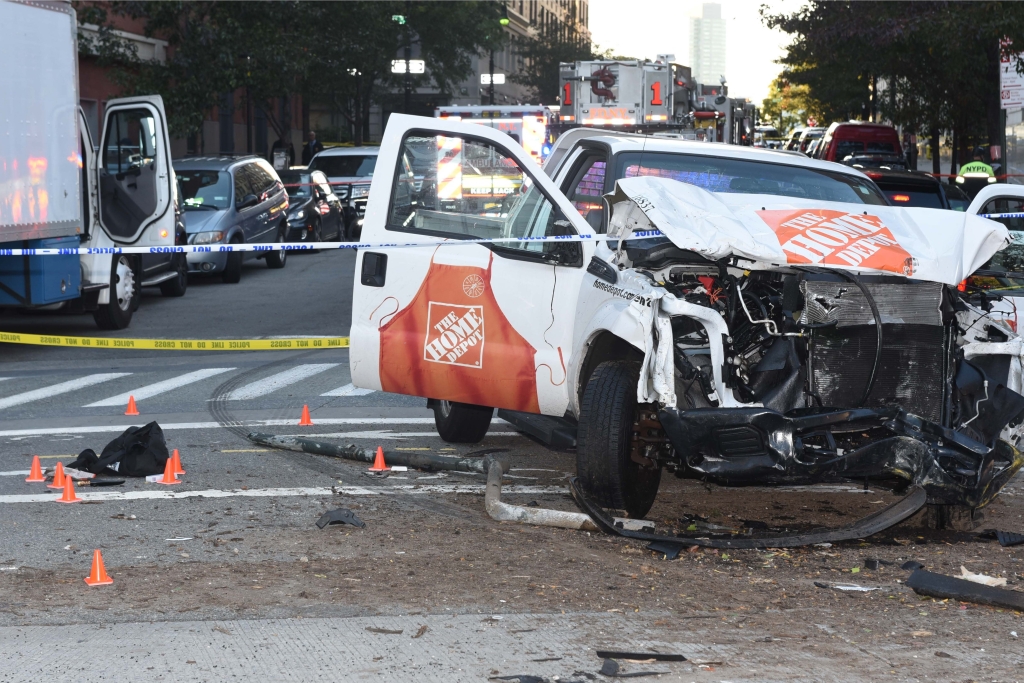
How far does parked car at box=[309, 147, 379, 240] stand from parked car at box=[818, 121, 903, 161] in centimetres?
1176

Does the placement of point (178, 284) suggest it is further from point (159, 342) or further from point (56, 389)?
point (56, 389)

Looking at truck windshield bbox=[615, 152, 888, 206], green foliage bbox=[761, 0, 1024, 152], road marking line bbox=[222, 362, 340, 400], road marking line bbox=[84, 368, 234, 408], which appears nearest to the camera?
truck windshield bbox=[615, 152, 888, 206]

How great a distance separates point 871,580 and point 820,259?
1.40 m

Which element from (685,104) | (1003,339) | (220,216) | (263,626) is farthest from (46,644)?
(685,104)

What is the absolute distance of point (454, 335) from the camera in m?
7.27

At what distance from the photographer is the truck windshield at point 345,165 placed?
29.1 metres

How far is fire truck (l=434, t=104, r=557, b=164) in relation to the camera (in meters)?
26.2

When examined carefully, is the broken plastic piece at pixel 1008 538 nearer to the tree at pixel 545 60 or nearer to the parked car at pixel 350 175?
the parked car at pixel 350 175

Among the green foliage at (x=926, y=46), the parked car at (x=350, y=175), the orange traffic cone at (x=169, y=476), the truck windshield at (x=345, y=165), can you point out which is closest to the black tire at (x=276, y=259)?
the parked car at (x=350, y=175)

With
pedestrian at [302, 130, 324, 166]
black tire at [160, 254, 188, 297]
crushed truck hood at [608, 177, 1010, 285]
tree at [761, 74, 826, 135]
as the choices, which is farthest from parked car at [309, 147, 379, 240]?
tree at [761, 74, 826, 135]

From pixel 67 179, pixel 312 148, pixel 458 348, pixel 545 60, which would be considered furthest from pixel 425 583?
pixel 545 60

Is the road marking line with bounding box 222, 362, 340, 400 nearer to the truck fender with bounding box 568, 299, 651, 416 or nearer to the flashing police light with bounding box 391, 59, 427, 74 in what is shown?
the truck fender with bounding box 568, 299, 651, 416

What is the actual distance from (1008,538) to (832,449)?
1.25 metres

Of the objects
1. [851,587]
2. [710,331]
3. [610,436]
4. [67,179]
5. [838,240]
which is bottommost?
[851,587]
